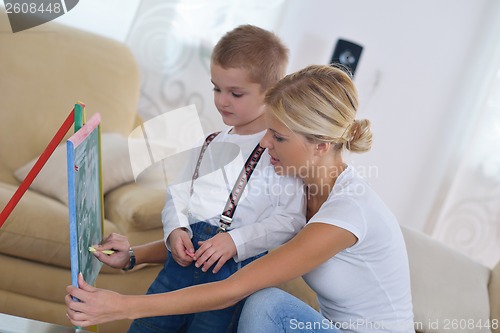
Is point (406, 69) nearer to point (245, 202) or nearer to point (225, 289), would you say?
point (245, 202)

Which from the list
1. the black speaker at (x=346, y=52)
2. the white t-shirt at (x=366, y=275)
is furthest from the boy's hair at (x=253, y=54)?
the black speaker at (x=346, y=52)

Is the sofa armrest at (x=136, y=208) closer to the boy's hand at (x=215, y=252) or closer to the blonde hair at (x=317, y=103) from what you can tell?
the boy's hand at (x=215, y=252)

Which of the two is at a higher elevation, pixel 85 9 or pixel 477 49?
pixel 477 49

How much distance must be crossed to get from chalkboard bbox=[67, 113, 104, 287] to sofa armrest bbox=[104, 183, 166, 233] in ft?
1.75

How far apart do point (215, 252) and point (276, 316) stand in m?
0.22

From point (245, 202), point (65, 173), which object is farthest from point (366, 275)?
point (65, 173)

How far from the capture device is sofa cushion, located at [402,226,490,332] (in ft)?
6.21

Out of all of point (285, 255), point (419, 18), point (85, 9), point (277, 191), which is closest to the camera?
point (285, 255)

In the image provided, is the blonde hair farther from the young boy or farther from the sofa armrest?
the sofa armrest

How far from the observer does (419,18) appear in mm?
3701

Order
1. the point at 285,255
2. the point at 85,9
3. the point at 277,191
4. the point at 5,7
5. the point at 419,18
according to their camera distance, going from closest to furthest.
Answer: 1. the point at 285,255
2. the point at 277,191
3. the point at 5,7
4. the point at 85,9
5. the point at 419,18

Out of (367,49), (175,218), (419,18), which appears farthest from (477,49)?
(175,218)

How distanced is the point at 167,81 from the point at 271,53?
5.70 ft

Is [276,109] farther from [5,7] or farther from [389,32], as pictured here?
[389,32]
